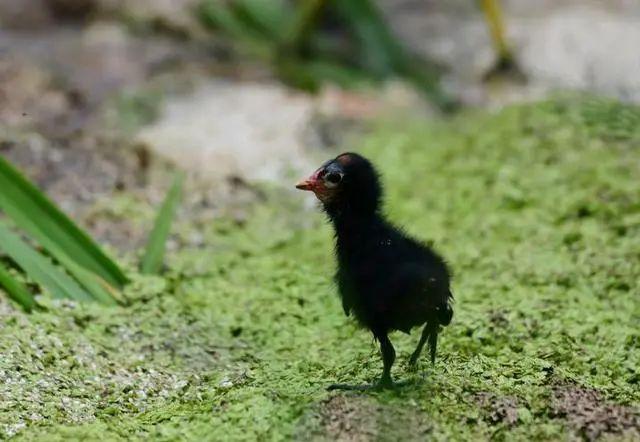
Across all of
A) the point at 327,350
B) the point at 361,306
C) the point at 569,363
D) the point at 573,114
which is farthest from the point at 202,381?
the point at 573,114

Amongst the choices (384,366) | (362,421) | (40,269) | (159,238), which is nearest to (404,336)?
(384,366)

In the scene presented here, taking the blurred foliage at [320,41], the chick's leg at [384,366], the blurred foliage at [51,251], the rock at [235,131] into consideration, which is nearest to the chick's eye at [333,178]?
the chick's leg at [384,366]

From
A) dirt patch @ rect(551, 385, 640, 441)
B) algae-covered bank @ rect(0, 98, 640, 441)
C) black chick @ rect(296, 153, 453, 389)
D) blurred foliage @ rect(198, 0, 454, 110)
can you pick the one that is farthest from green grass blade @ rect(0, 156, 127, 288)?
blurred foliage @ rect(198, 0, 454, 110)

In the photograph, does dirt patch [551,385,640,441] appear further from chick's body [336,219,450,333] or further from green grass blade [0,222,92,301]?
green grass blade [0,222,92,301]

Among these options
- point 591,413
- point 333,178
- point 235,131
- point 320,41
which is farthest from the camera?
point 320,41

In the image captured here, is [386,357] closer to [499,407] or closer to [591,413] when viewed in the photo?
[499,407]

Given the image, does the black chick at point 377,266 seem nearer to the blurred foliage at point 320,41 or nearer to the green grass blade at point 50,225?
the green grass blade at point 50,225

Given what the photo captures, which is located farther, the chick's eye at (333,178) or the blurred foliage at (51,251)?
the blurred foliage at (51,251)
